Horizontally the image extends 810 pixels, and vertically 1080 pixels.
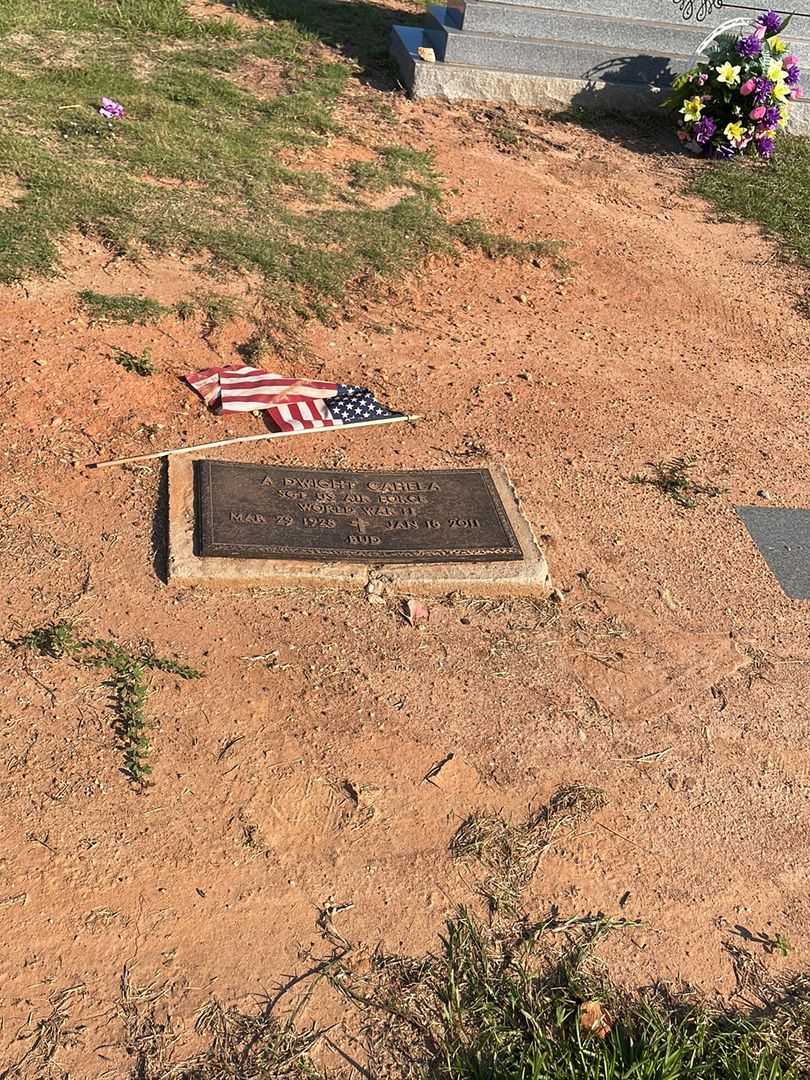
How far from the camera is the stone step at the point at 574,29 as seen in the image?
9414mm

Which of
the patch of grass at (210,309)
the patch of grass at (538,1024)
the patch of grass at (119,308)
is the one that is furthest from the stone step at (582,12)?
the patch of grass at (538,1024)

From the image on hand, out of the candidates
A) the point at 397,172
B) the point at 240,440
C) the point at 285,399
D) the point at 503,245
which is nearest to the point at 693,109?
the point at 397,172

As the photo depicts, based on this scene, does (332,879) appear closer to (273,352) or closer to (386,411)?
(386,411)

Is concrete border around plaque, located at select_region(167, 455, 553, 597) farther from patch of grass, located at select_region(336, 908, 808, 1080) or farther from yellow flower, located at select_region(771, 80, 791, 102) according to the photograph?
yellow flower, located at select_region(771, 80, 791, 102)

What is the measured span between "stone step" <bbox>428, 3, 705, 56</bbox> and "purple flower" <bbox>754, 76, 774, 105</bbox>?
1.02 m

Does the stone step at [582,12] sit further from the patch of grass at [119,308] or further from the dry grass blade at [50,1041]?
the dry grass blade at [50,1041]

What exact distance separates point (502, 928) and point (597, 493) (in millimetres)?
2604

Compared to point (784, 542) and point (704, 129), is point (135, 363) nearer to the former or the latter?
point (784, 542)

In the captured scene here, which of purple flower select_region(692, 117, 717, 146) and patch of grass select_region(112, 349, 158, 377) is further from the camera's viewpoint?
purple flower select_region(692, 117, 717, 146)

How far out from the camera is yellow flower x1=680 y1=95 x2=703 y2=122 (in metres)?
9.35

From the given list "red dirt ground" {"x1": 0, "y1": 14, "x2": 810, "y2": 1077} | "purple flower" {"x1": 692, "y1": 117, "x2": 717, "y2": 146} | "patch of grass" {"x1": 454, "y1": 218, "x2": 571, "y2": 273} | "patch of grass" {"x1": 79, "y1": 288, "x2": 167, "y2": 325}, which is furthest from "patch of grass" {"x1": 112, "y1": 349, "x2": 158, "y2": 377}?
"purple flower" {"x1": 692, "y1": 117, "x2": 717, "y2": 146}

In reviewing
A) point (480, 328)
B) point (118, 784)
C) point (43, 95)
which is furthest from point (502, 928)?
point (43, 95)

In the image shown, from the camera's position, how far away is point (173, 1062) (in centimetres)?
271

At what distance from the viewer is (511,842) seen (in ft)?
11.1
